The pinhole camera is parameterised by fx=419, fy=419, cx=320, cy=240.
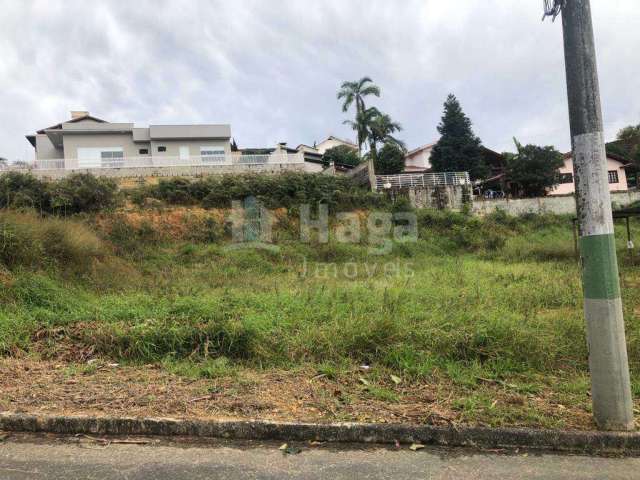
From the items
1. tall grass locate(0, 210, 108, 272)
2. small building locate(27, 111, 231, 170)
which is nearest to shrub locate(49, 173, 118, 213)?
tall grass locate(0, 210, 108, 272)

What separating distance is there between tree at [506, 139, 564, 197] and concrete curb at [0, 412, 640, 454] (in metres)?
23.2

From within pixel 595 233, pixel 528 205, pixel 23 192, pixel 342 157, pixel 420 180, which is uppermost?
pixel 342 157

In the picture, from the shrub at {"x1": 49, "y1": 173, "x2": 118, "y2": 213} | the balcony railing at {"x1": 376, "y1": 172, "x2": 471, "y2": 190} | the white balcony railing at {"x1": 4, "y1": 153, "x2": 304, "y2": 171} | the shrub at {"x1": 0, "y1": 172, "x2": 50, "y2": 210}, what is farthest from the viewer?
the balcony railing at {"x1": 376, "y1": 172, "x2": 471, "y2": 190}

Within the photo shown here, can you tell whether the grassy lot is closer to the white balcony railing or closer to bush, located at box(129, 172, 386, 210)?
bush, located at box(129, 172, 386, 210)

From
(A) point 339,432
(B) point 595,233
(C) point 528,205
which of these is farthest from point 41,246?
(C) point 528,205

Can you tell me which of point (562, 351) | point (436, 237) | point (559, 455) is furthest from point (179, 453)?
point (436, 237)

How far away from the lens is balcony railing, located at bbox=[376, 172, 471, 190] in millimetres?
20469

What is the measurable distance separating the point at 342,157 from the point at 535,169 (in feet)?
45.9

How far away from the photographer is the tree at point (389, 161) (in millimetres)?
27172

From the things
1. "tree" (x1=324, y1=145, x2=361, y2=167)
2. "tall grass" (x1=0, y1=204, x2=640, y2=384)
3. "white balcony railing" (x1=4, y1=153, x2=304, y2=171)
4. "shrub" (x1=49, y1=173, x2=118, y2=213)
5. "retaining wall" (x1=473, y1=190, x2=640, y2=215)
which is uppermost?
"tree" (x1=324, y1=145, x2=361, y2=167)

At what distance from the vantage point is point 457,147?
25453mm

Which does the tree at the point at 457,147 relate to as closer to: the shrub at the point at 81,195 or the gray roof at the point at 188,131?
the gray roof at the point at 188,131

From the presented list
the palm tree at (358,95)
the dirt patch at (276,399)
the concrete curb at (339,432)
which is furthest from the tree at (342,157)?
the concrete curb at (339,432)

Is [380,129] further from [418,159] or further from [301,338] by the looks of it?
[301,338]
